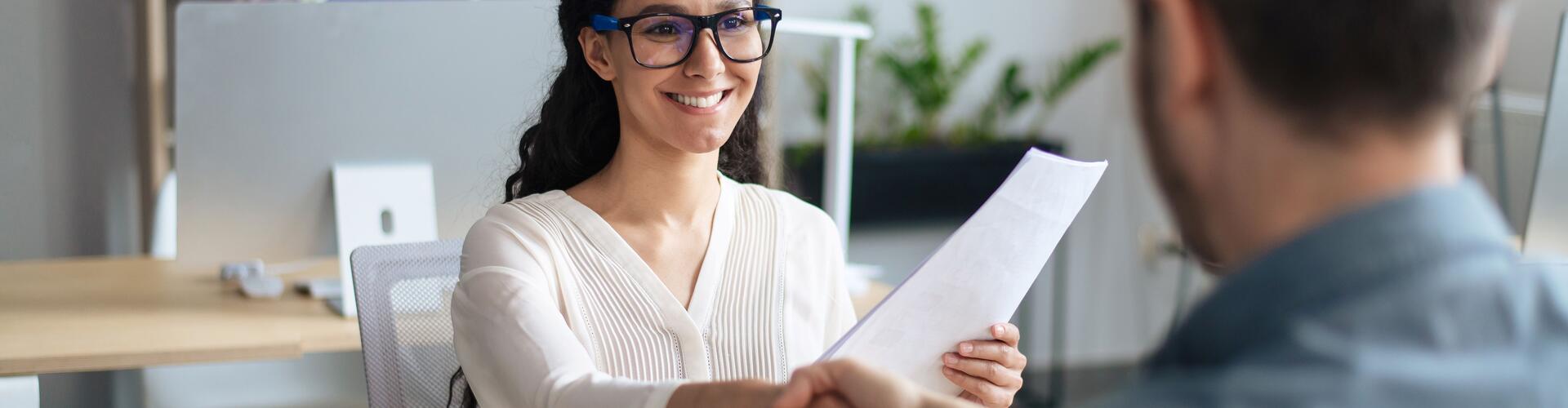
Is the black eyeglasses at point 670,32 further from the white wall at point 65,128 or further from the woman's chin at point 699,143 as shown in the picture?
the white wall at point 65,128

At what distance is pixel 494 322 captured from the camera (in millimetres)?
1164

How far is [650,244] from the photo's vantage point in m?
1.36

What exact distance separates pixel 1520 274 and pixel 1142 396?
0.57 feet

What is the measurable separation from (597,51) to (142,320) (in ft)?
3.47

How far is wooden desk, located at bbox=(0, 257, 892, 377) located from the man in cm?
147

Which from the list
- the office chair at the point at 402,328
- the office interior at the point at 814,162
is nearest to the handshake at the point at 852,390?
the office chair at the point at 402,328

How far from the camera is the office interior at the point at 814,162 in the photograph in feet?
7.27

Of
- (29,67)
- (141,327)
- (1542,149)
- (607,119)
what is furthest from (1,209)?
(1542,149)

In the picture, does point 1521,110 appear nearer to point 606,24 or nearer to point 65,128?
point 606,24

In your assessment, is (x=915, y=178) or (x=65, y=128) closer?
(x=65, y=128)

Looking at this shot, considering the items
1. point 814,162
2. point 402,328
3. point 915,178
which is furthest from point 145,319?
point 915,178

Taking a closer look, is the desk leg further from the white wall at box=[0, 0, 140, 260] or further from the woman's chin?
the white wall at box=[0, 0, 140, 260]

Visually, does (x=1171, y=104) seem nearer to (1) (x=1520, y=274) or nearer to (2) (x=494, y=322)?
(1) (x=1520, y=274)

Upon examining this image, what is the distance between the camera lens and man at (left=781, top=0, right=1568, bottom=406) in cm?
55
